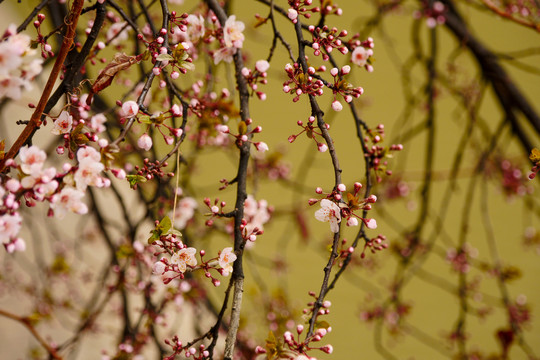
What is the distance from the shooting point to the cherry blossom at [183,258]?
1.25 ft

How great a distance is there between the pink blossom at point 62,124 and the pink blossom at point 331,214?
0.23m

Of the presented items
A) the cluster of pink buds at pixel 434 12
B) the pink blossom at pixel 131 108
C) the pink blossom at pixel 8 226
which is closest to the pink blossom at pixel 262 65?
the pink blossom at pixel 131 108

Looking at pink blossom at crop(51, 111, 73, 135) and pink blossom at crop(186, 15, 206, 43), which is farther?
pink blossom at crop(186, 15, 206, 43)

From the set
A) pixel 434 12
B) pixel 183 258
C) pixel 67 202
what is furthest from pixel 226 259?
pixel 434 12

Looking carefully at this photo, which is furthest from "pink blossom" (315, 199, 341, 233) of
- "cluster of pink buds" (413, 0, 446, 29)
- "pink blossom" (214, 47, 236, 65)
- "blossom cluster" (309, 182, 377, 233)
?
"cluster of pink buds" (413, 0, 446, 29)

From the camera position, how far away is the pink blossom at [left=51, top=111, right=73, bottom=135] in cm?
37

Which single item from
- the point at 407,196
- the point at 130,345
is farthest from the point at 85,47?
the point at 407,196

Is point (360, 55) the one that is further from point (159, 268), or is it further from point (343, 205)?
point (159, 268)

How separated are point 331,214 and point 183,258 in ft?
0.47

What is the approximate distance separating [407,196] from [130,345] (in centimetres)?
111

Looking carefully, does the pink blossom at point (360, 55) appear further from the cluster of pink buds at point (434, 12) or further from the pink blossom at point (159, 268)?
the cluster of pink buds at point (434, 12)

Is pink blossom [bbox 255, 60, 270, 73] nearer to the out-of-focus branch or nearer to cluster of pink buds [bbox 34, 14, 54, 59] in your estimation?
cluster of pink buds [bbox 34, 14, 54, 59]

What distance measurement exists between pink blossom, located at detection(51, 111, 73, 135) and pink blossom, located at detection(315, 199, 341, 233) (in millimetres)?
235

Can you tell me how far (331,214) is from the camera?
397mm
